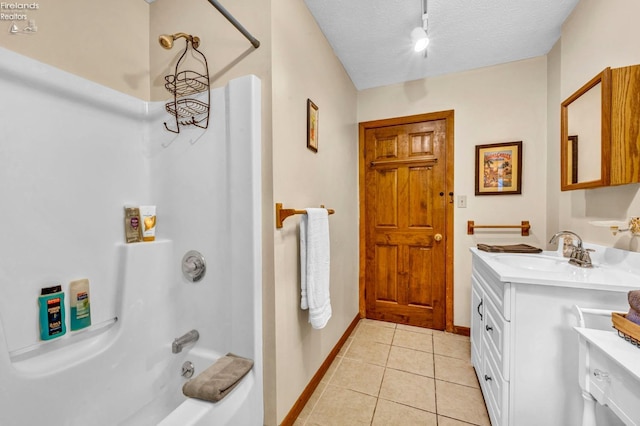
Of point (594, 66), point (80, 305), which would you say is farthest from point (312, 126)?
point (594, 66)

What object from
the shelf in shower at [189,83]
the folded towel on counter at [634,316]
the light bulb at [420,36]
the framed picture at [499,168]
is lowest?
the folded towel on counter at [634,316]

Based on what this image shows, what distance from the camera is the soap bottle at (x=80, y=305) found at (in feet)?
3.44

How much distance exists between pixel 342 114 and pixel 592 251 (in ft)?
6.47

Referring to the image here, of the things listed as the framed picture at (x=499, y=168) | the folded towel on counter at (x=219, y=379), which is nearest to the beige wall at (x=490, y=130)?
the framed picture at (x=499, y=168)

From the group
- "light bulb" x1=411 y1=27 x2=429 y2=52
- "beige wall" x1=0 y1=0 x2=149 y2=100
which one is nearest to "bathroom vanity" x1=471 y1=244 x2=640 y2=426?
"light bulb" x1=411 y1=27 x2=429 y2=52

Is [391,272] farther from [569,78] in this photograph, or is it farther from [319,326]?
[569,78]

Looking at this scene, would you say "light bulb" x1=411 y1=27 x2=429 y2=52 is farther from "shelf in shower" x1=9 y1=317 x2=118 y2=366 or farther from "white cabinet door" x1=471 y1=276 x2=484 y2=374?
"shelf in shower" x1=9 y1=317 x2=118 y2=366

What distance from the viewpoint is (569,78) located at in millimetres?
1665

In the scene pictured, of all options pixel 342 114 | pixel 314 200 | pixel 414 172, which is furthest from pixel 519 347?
pixel 342 114

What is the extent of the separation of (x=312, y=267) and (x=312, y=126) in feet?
3.01

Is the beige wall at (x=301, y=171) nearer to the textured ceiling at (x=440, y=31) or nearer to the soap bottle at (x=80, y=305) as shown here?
the textured ceiling at (x=440, y=31)

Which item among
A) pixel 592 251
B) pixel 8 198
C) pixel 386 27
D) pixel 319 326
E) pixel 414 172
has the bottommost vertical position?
pixel 319 326

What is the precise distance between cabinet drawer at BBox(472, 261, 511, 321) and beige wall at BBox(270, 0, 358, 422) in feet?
3.43

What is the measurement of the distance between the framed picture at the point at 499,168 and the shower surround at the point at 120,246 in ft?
6.89
